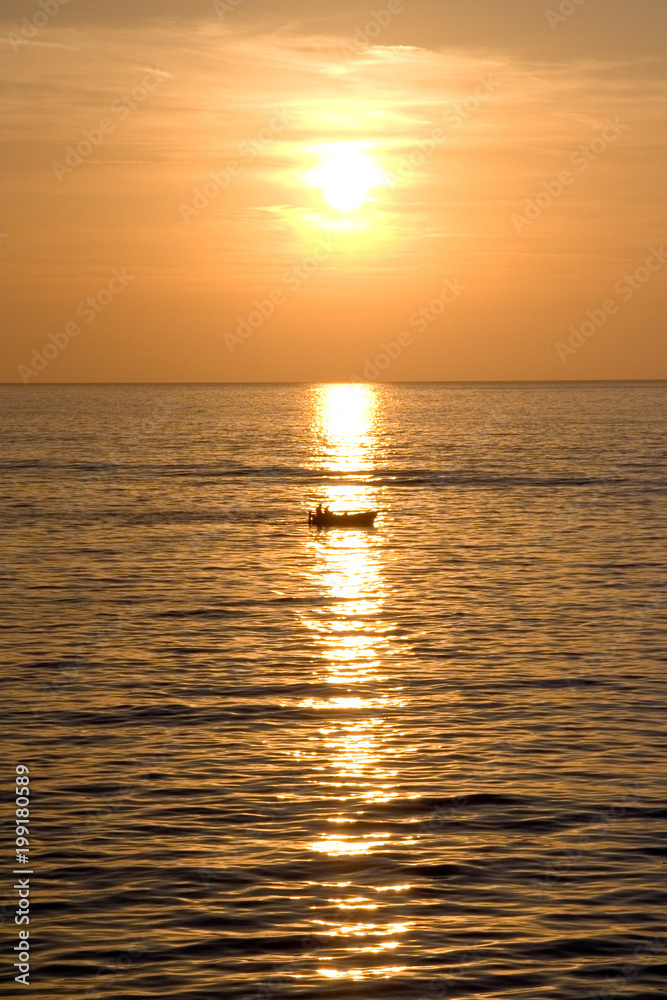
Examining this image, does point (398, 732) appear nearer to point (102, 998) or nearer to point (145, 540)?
point (102, 998)

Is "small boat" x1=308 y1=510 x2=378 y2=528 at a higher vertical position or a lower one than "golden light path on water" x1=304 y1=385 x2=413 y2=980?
higher

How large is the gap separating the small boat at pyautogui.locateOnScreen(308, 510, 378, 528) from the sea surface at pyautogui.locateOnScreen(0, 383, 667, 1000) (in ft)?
25.0

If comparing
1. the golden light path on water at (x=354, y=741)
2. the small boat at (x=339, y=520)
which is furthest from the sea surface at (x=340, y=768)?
the small boat at (x=339, y=520)

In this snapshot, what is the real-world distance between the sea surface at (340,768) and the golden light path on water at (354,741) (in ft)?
0.24

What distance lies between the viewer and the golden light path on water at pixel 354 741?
53.9 feet

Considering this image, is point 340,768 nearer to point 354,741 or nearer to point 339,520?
point 354,741

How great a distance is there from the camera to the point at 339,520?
6412 cm

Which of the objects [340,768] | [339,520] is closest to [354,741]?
[340,768]

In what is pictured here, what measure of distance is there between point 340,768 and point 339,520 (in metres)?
41.1

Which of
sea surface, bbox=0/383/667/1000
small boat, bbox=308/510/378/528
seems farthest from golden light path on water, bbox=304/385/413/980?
small boat, bbox=308/510/378/528

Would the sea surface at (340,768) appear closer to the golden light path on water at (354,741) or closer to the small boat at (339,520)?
the golden light path on water at (354,741)

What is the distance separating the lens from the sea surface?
16.0 metres

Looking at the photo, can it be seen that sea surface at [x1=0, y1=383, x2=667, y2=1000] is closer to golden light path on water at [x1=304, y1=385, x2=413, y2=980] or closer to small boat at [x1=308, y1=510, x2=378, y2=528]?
golden light path on water at [x1=304, y1=385, x2=413, y2=980]

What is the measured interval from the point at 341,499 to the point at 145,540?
1060 inches
